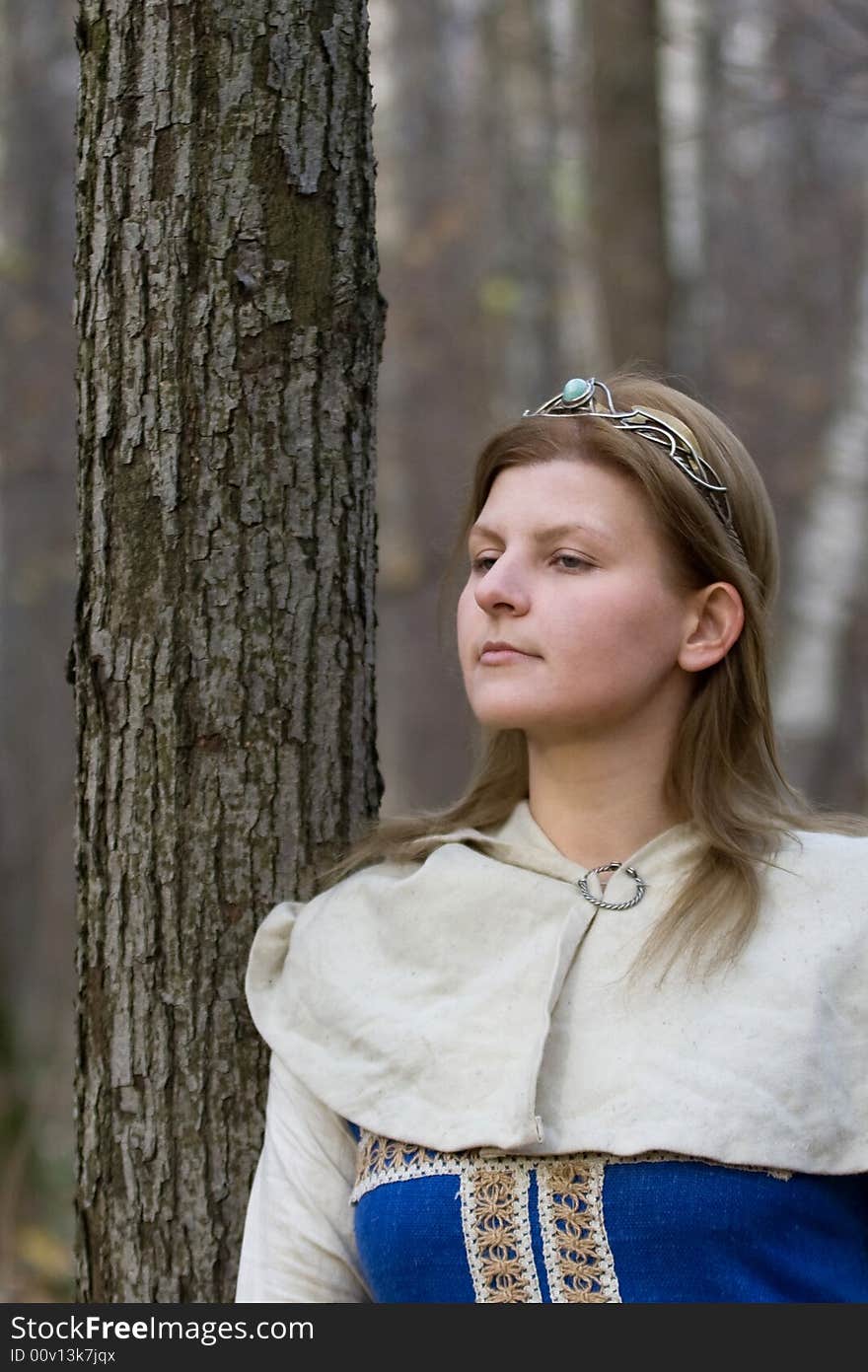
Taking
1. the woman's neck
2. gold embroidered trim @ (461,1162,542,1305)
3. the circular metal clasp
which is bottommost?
gold embroidered trim @ (461,1162,542,1305)

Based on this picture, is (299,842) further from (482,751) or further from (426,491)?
(426,491)

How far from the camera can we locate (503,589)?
2.12 meters

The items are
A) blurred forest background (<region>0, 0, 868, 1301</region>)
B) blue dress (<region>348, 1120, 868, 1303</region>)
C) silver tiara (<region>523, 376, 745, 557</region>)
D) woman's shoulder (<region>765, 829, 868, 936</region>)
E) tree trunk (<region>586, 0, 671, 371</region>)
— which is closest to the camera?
blue dress (<region>348, 1120, 868, 1303</region>)

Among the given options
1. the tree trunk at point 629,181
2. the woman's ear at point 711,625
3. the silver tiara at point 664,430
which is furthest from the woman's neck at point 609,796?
the tree trunk at point 629,181

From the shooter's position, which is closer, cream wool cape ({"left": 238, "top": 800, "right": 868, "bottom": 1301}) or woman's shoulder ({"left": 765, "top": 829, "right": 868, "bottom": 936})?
cream wool cape ({"left": 238, "top": 800, "right": 868, "bottom": 1301})

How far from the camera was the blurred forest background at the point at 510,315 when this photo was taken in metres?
6.20

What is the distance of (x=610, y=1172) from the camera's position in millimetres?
1951

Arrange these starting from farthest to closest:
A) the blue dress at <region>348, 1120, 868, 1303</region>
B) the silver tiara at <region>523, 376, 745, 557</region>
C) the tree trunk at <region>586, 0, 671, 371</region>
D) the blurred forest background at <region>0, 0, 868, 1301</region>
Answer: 1. the blurred forest background at <region>0, 0, 868, 1301</region>
2. the tree trunk at <region>586, 0, 671, 371</region>
3. the silver tiara at <region>523, 376, 745, 557</region>
4. the blue dress at <region>348, 1120, 868, 1303</region>

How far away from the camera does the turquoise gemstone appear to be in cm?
230

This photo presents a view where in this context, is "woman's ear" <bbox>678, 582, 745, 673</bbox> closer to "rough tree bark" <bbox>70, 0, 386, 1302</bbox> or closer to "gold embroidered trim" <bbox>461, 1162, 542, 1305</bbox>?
"rough tree bark" <bbox>70, 0, 386, 1302</bbox>

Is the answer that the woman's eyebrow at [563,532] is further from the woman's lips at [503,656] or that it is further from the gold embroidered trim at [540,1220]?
the gold embroidered trim at [540,1220]

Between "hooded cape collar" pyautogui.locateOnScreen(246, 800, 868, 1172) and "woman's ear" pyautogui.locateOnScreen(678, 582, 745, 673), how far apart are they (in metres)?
0.26

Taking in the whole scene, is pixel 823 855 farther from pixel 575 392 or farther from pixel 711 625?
pixel 575 392

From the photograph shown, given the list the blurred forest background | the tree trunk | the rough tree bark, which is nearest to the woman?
the rough tree bark
